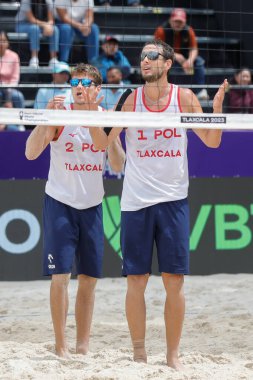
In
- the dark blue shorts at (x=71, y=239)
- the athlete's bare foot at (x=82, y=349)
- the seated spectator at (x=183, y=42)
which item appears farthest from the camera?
the seated spectator at (x=183, y=42)

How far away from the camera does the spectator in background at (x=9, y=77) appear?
9648 millimetres

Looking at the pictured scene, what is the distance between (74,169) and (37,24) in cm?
559

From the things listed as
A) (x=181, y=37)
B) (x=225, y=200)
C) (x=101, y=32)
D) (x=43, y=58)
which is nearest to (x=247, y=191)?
(x=225, y=200)

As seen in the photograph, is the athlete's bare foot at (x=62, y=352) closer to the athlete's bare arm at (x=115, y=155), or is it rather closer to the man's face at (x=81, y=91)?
the athlete's bare arm at (x=115, y=155)

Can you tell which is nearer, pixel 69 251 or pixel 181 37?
pixel 69 251

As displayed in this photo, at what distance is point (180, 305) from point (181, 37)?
20.1 ft

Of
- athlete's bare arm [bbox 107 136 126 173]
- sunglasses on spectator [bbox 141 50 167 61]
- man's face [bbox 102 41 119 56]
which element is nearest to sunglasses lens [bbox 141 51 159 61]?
sunglasses on spectator [bbox 141 50 167 61]

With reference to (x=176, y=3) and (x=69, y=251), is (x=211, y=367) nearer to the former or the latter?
(x=69, y=251)

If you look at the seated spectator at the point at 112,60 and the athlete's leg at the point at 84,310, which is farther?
the seated spectator at the point at 112,60

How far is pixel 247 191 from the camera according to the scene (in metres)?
8.34

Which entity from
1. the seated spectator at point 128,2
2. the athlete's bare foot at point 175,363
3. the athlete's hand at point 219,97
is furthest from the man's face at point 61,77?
the athlete's bare foot at point 175,363

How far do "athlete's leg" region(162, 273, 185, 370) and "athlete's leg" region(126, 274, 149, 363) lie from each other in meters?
0.14

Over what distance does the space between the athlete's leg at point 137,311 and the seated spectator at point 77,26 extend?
5.97 metres

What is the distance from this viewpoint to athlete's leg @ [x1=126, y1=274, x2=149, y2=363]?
5070 mm
